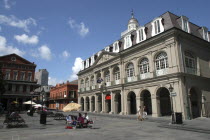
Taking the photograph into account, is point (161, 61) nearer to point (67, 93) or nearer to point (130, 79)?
point (130, 79)

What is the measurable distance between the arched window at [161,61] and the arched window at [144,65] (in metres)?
1.65

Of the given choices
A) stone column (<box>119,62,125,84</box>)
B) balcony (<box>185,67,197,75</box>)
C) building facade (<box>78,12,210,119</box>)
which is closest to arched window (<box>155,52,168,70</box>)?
building facade (<box>78,12,210,119</box>)

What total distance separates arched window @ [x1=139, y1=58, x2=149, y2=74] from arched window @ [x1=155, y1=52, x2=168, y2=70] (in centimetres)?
165

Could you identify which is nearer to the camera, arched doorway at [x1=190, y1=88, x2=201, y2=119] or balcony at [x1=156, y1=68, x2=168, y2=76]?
balcony at [x1=156, y1=68, x2=168, y2=76]

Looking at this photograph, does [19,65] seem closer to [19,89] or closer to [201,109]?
[19,89]

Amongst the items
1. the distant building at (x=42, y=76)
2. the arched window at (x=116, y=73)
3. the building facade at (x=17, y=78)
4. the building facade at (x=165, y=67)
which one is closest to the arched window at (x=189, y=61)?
the building facade at (x=165, y=67)

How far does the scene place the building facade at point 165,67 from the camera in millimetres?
19484

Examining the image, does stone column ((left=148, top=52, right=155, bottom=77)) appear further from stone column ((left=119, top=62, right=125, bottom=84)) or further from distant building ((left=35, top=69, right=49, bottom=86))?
distant building ((left=35, top=69, right=49, bottom=86))

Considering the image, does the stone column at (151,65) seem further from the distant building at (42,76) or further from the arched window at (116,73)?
the distant building at (42,76)

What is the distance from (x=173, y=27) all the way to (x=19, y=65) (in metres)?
39.1

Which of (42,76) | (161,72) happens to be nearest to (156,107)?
(161,72)

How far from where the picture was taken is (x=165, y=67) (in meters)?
20.9

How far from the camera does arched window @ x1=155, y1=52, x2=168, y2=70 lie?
20969mm

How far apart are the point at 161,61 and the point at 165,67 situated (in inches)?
41.5
